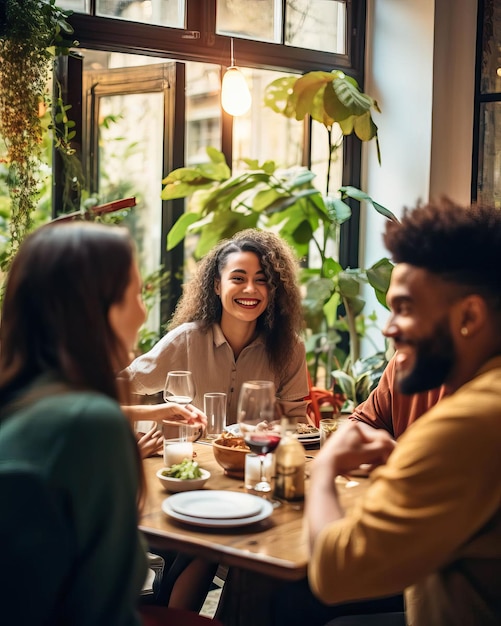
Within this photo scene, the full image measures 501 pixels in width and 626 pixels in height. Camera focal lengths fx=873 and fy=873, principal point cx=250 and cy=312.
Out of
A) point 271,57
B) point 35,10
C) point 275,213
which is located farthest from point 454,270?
point 271,57

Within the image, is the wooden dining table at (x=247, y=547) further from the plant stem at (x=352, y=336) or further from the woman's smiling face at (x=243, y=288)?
the plant stem at (x=352, y=336)

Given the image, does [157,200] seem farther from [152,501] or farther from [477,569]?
[477,569]

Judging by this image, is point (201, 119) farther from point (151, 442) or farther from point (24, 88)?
point (151, 442)

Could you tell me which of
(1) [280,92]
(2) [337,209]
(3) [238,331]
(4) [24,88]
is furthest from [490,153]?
(4) [24,88]

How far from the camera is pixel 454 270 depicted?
164cm

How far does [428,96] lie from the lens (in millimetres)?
4375

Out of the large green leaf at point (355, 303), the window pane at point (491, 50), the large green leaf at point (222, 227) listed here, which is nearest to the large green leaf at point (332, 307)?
the large green leaf at point (355, 303)

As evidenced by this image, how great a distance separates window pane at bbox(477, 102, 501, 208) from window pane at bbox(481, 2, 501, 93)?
0.33 feet

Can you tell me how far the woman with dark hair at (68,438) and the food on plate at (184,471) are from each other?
66 centimetres

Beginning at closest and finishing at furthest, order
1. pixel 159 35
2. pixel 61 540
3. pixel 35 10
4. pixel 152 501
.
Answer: pixel 61 540 → pixel 152 501 → pixel 35 10 → pixel 159 35

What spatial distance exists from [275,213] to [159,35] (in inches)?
39.0

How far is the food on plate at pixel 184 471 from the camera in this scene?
206 cm

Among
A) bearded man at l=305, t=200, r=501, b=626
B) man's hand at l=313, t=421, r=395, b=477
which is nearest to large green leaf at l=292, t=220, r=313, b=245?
bearded man at l=305, t=200, r=501, b=626

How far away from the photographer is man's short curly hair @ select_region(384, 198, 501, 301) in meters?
1.62
